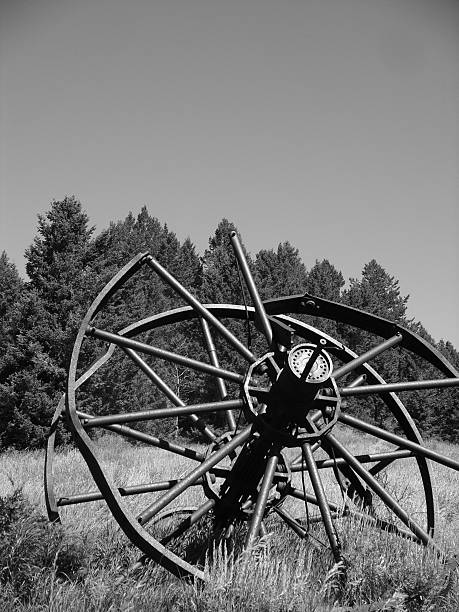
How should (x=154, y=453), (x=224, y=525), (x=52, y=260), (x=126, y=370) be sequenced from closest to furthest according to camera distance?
(x=224, y=525), (x=154, y=453), (x=52, y=260), (x=126, y=370)

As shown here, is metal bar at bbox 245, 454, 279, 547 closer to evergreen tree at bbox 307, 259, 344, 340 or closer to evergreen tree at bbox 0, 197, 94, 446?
evergreen tree at bbox 0, 197, 94, 446

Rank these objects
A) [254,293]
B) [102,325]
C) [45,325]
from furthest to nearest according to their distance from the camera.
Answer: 1. [102,325]
2. [45,325]
3. [254,293]

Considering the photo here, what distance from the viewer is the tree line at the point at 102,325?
20750 mm

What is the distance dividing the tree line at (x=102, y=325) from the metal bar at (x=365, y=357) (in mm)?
3991

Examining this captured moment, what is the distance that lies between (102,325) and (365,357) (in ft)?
64.9

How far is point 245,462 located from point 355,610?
1423 mm

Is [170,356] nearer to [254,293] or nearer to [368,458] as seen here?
[254,293]

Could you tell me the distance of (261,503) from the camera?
4.28 meters

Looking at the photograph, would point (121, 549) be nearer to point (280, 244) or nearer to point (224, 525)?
point (224, 525)

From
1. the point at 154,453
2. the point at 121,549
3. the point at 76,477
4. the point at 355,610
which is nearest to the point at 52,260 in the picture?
the point at 154,453

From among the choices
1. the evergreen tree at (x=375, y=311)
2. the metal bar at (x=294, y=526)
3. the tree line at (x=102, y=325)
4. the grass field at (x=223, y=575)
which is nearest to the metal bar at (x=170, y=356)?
the grass field at (x=223, y=575)

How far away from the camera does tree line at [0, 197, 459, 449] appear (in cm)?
2075

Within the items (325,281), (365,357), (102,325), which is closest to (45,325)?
(102,325)

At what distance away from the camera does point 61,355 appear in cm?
2134
